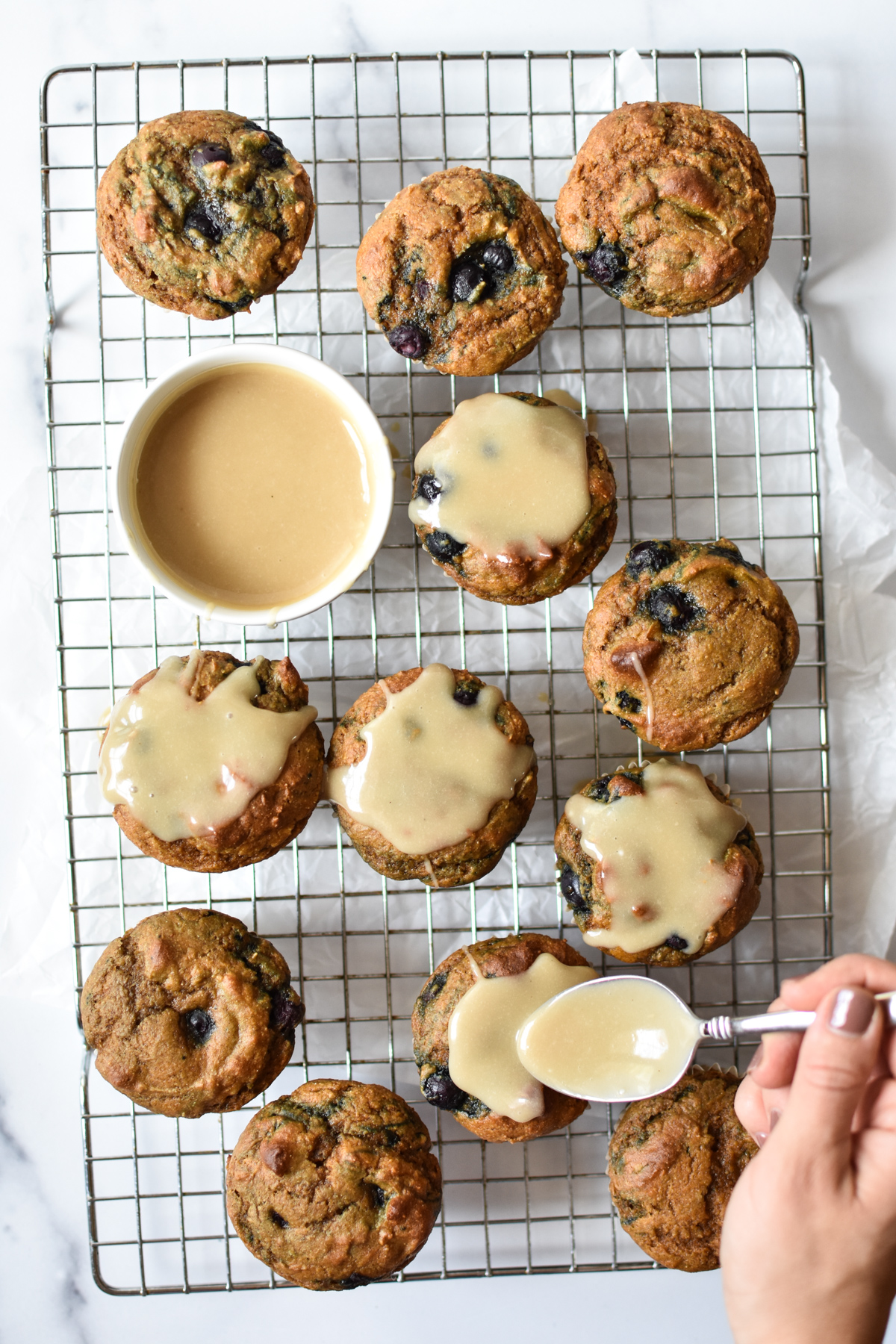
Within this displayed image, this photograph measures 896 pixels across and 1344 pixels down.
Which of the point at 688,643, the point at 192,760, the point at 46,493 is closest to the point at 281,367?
the point at 46,493

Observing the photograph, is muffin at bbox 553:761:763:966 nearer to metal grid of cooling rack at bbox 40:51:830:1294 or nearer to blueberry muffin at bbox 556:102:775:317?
metal grid of cooling rack at bbox 40:51:830:1294

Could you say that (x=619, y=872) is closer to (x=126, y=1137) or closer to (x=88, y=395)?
(x=126, y=1137)

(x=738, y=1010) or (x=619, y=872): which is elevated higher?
(x=619, y=872)

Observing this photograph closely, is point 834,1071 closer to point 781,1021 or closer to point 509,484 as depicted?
point 781,1021

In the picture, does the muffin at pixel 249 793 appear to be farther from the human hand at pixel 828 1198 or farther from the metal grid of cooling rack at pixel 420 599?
the human hand at pixel 828 1198

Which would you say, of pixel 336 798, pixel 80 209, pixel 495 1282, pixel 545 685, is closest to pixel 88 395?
pixel 80 209

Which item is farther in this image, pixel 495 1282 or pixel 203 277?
pixel 495 1282

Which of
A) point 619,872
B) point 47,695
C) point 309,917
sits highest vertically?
point 47,695
